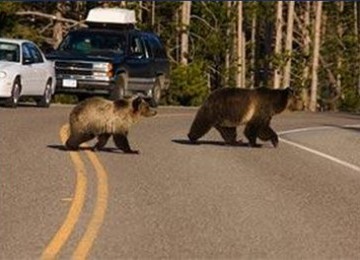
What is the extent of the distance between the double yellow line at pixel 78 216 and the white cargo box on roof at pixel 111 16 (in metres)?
18.2

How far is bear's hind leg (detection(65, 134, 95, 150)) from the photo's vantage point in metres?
16.0

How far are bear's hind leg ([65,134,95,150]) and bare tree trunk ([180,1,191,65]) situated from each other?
3589 cm

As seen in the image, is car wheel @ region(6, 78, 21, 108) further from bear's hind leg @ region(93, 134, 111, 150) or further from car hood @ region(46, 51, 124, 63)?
bear's hind leg @ region(93, 134, 111, 150)

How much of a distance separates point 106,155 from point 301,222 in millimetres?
6155

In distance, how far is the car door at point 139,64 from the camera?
30.4 meters

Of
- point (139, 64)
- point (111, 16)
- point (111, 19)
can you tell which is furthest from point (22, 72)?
point (111, 16)

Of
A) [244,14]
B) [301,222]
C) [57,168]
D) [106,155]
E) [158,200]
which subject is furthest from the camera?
[244,14]

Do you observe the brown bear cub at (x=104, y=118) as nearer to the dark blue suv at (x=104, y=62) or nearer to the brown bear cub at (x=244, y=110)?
the brown bear cub at (x=244, y=110)

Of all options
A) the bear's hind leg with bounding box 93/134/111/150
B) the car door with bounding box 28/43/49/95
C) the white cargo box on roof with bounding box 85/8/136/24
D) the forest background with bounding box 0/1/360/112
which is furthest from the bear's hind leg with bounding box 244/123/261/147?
the forest background with bounding box 0/1/360/112

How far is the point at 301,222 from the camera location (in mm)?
10453

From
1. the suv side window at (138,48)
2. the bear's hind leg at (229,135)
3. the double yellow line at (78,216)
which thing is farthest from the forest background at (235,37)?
the double yellow line at (78,216)

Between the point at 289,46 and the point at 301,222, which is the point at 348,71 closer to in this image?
the point at 289,46

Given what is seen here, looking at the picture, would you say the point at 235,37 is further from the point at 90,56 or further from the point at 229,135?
the point at 229,135

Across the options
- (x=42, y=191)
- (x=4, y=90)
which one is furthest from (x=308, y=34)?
(x=42, y=191)
